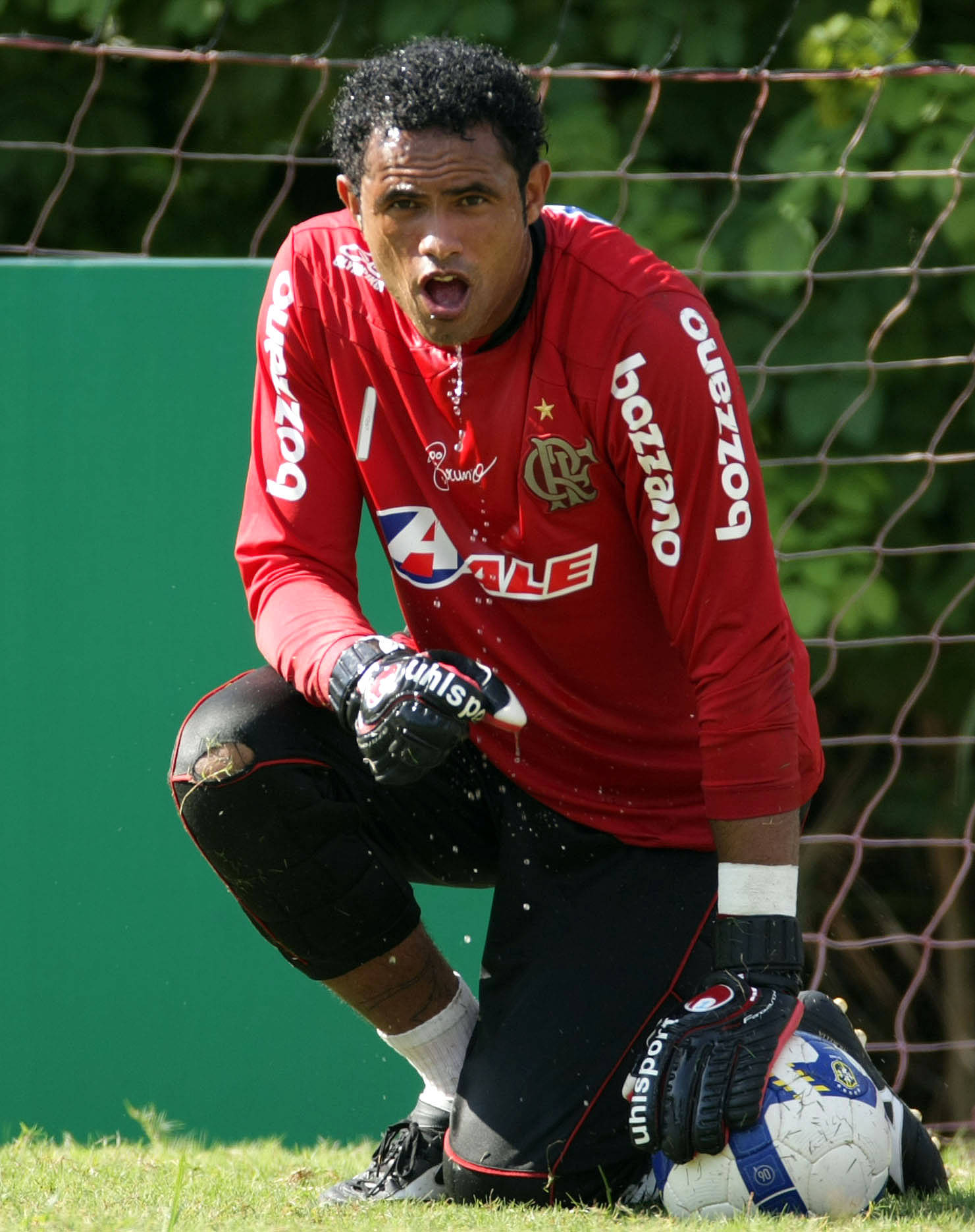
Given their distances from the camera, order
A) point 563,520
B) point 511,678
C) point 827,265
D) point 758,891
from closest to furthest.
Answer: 1. point 758,891
2. point 563,520
3. point 511,678
4. point 827,265

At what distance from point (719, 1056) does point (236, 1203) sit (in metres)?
0.72

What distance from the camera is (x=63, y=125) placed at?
13.6ft

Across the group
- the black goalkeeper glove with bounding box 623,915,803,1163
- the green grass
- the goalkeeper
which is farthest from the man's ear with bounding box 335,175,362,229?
the green grass

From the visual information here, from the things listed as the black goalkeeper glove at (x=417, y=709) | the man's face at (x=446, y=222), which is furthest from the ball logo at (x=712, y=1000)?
the man's face at (x=446, y=222)

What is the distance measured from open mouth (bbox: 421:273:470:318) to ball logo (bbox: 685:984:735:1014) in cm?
97

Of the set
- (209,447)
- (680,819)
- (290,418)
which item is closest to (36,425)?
(209,447)

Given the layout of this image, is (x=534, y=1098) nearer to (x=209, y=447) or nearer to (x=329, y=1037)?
(x=329, y=1037)

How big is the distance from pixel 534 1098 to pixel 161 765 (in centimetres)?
113

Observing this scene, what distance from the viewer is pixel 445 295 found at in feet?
7.54
